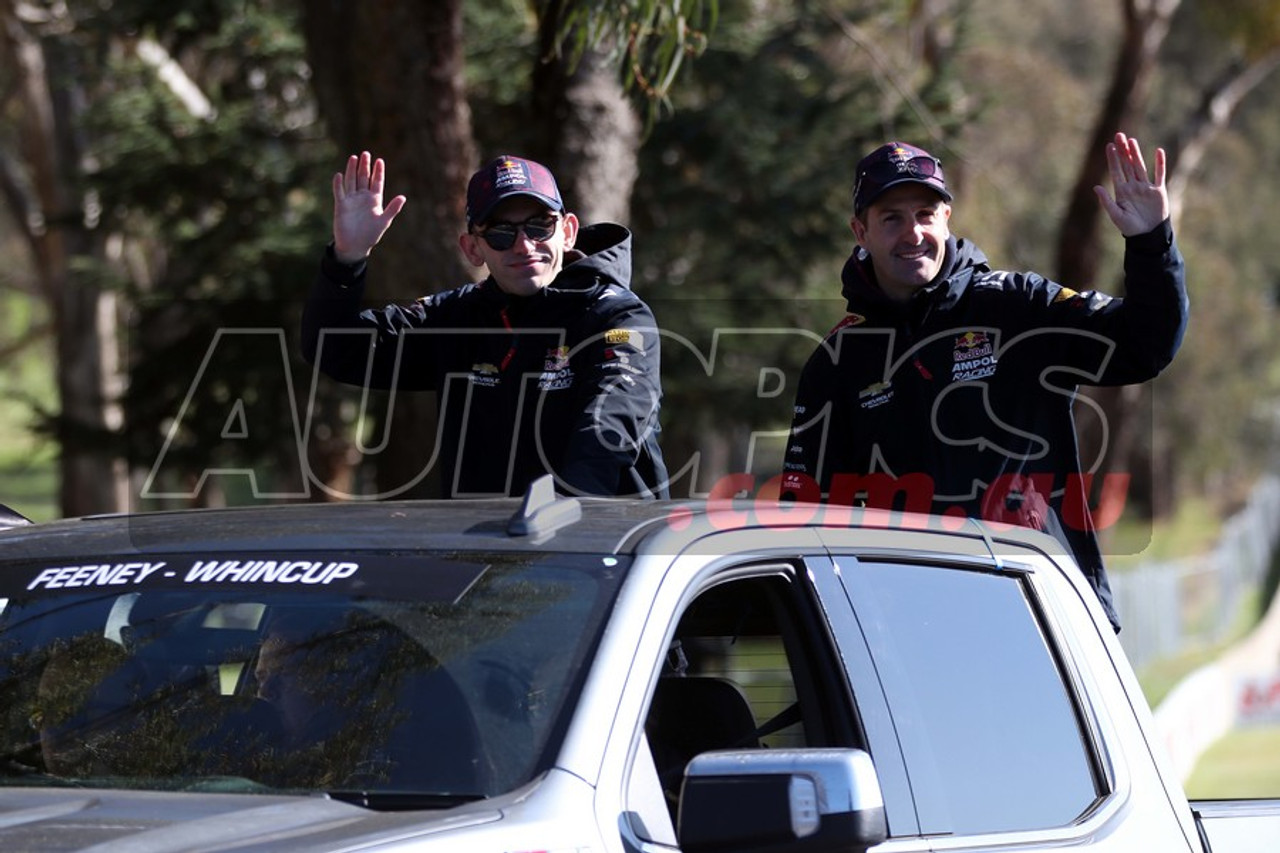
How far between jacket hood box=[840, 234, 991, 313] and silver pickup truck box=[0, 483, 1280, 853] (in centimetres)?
125

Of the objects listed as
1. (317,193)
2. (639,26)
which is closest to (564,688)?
(639,26)

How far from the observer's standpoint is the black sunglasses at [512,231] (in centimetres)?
518

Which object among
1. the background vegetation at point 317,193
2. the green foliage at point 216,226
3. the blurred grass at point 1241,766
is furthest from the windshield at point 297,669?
the blurred grass at point 1241,766

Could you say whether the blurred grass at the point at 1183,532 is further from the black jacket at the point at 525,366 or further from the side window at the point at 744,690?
the side window at the point at 744,690

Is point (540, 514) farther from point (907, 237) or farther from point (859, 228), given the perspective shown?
point (859, 228)

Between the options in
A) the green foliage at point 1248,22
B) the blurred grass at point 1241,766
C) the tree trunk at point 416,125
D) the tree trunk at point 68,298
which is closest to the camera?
the tree trunk at point 416,125

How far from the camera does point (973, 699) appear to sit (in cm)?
367

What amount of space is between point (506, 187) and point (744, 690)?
1.70 meters

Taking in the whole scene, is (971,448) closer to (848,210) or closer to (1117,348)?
(1117,348)

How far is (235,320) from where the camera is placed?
17.3 meters

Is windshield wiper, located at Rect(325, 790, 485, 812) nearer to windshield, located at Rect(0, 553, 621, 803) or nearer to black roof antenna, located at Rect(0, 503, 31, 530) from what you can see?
windshield, located at Rect(0, 553, 621, 803)

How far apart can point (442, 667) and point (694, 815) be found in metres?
0.53

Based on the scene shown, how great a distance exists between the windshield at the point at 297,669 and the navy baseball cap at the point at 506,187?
1.95 m

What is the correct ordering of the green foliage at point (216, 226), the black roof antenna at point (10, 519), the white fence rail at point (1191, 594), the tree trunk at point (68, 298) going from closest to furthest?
the black roof antenna at point (10, 519) → the green foliage at point (216, 226) → the tree trunk at point (68, 298) → the white fence rail at point (1191, 594)
